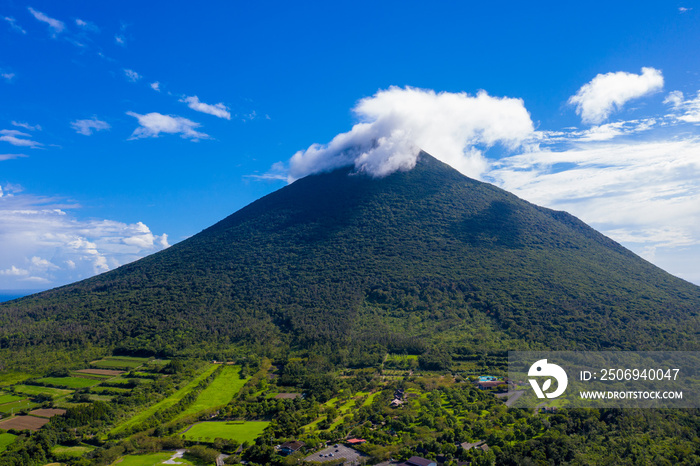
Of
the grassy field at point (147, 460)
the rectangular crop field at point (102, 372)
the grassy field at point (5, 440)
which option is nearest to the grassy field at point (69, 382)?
the rectangular crop field at point (102, 372)

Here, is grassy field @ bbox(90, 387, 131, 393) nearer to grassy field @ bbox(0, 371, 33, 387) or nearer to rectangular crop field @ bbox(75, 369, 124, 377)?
rectangular crop field @ bbox(75, 369, 124, 377)

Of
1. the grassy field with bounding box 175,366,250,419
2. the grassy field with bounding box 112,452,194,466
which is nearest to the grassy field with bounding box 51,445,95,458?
the grassy field with bounding box 112,452,194,466

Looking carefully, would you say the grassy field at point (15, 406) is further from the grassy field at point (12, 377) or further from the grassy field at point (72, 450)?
the grassy field at point (72, 450)

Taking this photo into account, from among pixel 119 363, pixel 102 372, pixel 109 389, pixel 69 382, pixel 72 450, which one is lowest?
pixel 72 450

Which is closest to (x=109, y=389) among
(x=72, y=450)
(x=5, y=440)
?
(x=5, y=440)

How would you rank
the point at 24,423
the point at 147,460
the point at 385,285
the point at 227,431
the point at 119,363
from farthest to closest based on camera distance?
the point at 385,285 < the point at 119,363 < the point at 24,423 < the point at 227,431 < the point at 147,460

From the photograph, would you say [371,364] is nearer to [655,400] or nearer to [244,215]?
[655,400]

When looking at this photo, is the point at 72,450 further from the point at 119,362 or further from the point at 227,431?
the point at 119,362
